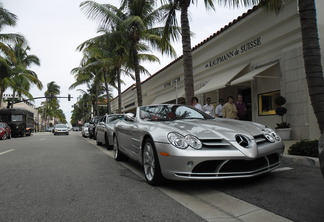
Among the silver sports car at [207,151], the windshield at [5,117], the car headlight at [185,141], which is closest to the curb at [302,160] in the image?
the silver sports car at [207,151]

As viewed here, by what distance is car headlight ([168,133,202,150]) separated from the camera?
3.65 meters

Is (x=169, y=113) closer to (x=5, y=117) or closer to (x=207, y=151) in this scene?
(x=207, y=151)

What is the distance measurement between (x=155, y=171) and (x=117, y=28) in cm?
1227

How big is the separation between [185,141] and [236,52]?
8.96m

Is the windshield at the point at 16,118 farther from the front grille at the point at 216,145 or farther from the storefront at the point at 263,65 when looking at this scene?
the front grille at the point at 216,145

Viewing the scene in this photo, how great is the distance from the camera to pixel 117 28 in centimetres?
1485

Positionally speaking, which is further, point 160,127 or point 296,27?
point 296,27

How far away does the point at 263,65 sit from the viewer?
1023 cm

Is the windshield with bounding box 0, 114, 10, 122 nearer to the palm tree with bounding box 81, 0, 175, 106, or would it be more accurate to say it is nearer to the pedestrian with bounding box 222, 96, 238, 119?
the palm tree with bounding box 81, 0, 175, 106

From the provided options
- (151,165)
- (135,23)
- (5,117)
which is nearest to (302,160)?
(151,165)

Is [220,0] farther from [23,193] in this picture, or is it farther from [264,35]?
[23,193]

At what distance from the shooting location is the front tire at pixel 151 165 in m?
4.04

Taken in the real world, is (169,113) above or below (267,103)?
below

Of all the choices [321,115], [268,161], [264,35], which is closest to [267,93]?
[264,35]
